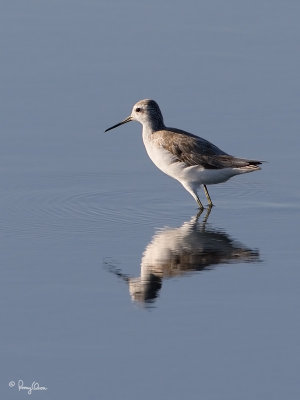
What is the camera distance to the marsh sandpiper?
16438 millimetres

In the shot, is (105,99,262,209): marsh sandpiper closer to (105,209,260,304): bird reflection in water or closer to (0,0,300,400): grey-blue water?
(0,0,300,400): grey-blue water

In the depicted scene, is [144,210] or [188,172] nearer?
[144,210]

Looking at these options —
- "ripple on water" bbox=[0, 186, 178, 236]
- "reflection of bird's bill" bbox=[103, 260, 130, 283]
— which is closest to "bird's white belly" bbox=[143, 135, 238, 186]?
"ripple on water" bbox=[0, 186, 178, 236]

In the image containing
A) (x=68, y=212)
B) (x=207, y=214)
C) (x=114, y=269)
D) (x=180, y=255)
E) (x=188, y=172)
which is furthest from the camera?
(x=188, y=172)

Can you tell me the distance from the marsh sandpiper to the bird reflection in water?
5.01ft

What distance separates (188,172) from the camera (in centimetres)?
1662

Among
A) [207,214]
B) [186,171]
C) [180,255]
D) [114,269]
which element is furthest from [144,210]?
[114,269]

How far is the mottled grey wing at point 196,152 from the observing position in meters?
16.5

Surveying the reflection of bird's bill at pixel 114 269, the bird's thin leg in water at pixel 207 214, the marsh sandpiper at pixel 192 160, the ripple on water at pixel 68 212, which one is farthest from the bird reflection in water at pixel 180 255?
the marsh sandpiper at pixel 192 160

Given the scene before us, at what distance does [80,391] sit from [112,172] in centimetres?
758

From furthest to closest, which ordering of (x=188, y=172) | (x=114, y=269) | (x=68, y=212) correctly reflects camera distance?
(x=188, y=172) → (x=68, y=212) → (x=114, y=269)

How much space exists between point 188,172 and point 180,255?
3.20 meters

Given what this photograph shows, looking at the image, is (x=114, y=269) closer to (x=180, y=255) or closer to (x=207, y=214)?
(x=180, y=255)

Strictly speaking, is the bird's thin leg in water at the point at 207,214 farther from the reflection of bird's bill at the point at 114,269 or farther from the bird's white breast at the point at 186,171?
the reflection of bird's bill at the point at 114,269
